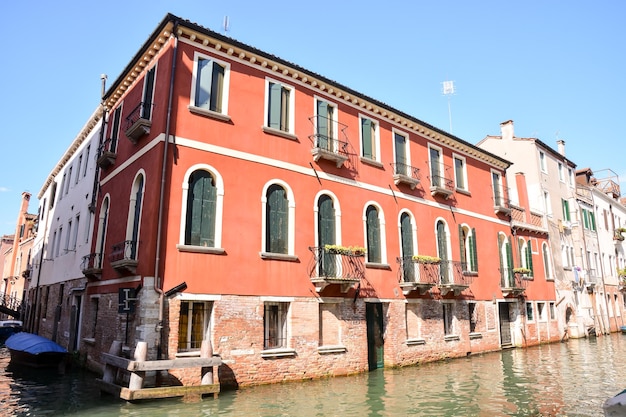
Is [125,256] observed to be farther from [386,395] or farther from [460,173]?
[460,173]

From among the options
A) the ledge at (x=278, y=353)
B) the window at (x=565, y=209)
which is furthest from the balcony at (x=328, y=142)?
the window at (x=565, y=209)

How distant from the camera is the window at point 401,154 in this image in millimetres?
17344

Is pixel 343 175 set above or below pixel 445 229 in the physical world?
above

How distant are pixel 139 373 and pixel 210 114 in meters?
6.74

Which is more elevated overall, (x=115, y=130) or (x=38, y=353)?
(x=115, y=130)

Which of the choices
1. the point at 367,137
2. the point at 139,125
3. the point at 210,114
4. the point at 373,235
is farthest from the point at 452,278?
the point at 139,125

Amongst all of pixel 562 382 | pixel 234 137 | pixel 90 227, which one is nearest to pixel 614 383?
pixel 562 382

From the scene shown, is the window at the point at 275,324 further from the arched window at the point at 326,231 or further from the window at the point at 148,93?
the window at the point at 148,93

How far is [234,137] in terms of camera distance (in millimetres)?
12578

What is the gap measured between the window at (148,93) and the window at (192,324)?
5450mm

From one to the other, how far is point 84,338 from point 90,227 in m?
4.00

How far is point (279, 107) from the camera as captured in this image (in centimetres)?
1385

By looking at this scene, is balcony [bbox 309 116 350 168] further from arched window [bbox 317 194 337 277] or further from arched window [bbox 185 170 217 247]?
arched window [bbox 185 170 217 247]

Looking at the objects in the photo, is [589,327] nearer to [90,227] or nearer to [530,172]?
[530,172]
